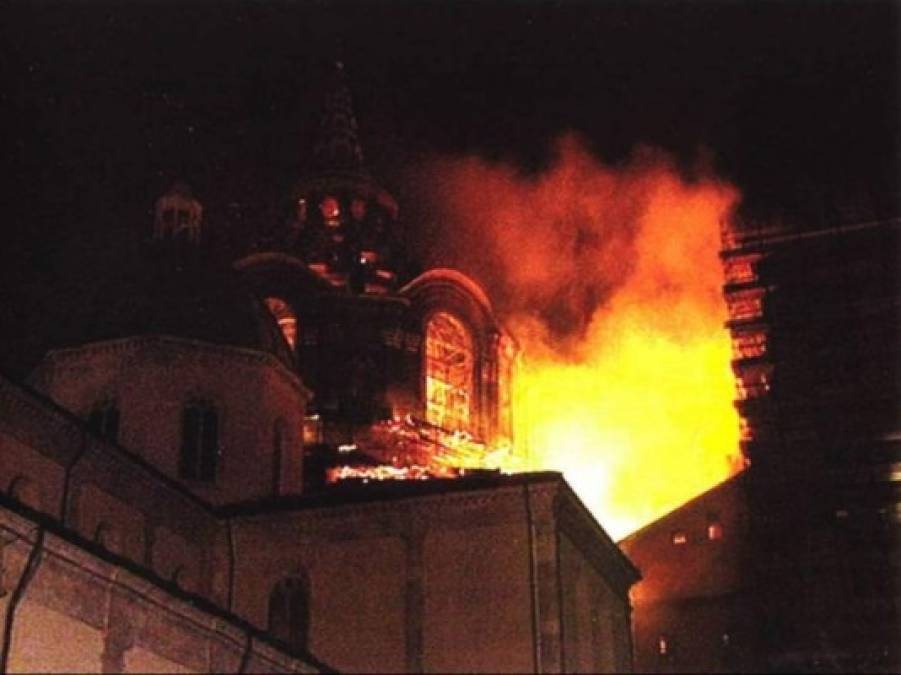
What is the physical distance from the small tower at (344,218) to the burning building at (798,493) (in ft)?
42.4

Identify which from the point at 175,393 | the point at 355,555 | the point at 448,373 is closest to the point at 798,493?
the point at 448,373

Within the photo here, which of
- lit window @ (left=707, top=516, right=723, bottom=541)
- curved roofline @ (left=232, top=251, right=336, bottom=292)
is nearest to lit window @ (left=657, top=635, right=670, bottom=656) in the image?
lit window @ (left=707, top=516, right=723, bottom=541)

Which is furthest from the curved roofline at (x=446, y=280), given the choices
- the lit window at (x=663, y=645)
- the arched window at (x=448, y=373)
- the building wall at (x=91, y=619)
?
the building wall at (x=91, y=619)

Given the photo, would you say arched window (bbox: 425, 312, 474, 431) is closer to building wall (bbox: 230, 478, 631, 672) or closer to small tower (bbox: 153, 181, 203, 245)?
small tower (bbox: 153, 181, 203, 245)

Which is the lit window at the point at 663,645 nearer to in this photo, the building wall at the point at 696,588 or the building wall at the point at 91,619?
the building wall at the point at 696,588

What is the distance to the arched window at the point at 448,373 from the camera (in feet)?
161

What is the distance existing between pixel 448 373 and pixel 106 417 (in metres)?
20.9

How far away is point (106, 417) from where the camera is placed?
30.3 metres

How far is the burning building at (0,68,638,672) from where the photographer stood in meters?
20.8

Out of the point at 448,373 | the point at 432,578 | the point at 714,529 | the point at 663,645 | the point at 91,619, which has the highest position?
the point at 448,373

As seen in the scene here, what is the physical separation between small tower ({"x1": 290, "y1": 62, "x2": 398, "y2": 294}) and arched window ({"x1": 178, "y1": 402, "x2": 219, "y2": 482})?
20.1m

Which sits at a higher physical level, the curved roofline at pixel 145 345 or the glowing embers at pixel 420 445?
the glowing embers at pixel 420 445

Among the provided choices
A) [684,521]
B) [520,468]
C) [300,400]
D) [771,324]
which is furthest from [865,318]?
[300,400]

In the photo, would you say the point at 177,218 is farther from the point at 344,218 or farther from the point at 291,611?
the point at 344,218
